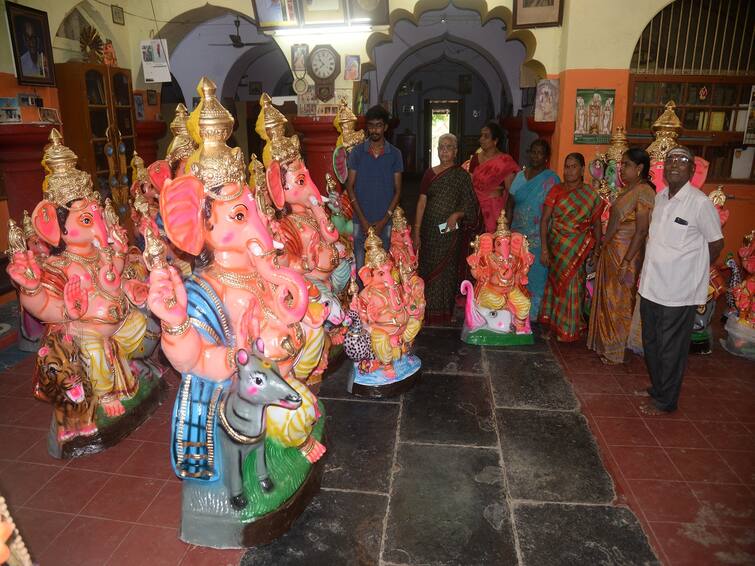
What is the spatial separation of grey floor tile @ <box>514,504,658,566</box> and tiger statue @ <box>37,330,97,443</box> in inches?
96.5

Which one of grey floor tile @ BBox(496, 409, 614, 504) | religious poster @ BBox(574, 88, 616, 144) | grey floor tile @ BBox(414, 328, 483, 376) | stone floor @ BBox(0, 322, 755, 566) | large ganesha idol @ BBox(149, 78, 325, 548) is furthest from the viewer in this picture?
religious poster @ BBox(574, 88, 616, 144)

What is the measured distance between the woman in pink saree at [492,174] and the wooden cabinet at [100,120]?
14.8 ft

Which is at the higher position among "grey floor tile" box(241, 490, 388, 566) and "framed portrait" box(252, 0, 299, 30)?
"framed portrait" box(252, 0, 299, 30)

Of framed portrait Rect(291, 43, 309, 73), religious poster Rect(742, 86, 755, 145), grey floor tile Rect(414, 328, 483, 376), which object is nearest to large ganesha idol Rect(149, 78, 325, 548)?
grey floor tile Rect(414, 328, 483, 376)

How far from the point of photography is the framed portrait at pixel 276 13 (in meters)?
6.41

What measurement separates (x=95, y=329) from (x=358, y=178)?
2900 mm

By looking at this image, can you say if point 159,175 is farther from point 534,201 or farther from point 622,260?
point 622,260

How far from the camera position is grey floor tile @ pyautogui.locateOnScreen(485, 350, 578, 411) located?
3783 millimetres

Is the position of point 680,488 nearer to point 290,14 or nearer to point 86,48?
point 290,14

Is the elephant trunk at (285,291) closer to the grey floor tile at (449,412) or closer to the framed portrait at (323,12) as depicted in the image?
the grey floor tile at (449,412)

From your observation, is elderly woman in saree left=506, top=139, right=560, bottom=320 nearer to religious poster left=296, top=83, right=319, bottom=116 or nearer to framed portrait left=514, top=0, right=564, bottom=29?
framed portrait left=514, top=0, right=564, bottom=29

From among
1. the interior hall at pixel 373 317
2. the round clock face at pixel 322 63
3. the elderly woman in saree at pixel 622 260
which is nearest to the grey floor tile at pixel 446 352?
the interior hall at pixel 373 317

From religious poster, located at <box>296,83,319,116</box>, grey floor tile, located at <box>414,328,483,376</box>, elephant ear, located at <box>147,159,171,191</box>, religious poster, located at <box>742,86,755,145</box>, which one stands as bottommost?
grey floor tile, located at <box>414,328,483,376</box>

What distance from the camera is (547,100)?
20.5ft
